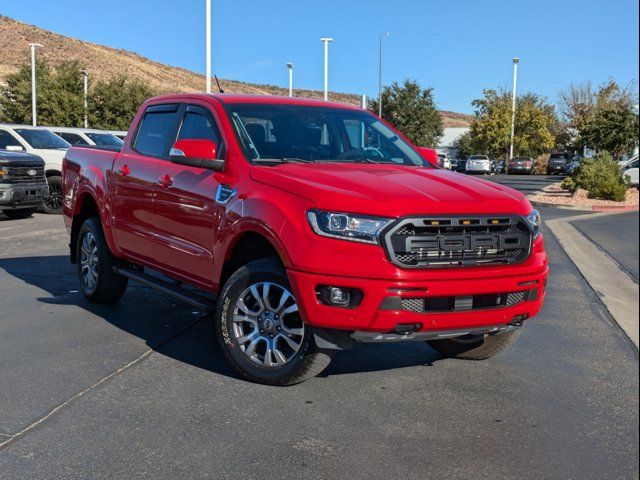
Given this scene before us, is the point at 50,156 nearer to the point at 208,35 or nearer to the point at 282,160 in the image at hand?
the point at 208,35

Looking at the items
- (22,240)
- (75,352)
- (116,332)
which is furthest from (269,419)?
(22,240)

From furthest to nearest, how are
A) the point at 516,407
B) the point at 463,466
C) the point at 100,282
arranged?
the point at 100,282, the point at 516,407, the point at 463,466

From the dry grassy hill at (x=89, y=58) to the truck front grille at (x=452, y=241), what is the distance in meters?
71.9

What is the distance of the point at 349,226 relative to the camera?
4.09 meters

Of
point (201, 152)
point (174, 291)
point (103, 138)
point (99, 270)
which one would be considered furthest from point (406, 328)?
point (103, 138)

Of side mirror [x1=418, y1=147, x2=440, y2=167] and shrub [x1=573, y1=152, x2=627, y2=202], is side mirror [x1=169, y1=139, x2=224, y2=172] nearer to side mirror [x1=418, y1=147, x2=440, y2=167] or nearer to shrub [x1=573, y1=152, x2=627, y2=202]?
side mirror [x1=418, y1=147, x2=440, y2=167]

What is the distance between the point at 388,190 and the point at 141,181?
2.61 metres

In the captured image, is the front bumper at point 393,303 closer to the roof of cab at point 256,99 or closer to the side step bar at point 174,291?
the side step bar at point 174,291

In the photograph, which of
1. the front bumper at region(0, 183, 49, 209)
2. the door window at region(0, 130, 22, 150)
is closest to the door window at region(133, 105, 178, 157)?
the front bumper at region(0, 183, 49, 209)

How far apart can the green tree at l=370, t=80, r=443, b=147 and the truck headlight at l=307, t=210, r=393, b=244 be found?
64.4 metres

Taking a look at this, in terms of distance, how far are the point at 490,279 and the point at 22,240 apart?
9.73m

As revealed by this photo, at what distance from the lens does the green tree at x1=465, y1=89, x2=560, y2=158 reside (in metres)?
63.7

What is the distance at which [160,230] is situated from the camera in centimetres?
577

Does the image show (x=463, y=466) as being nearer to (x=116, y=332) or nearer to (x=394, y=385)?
(x=394, y=385)
